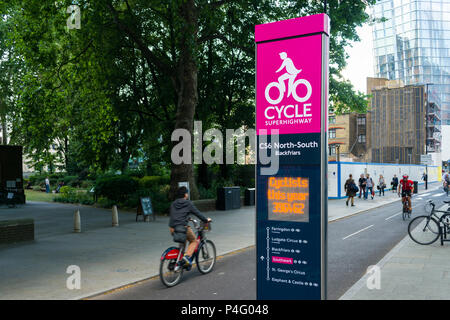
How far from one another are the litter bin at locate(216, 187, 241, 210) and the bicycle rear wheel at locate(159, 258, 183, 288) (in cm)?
1350

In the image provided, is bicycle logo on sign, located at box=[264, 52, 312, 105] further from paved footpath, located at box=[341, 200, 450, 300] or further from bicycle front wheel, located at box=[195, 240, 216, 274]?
bicycle front wheel, located at box=[195, 240, 216, 274]

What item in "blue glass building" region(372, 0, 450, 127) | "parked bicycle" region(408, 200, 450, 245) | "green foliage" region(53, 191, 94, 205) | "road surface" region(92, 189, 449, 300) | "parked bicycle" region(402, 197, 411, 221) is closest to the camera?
"road surface" region(92, 189, 449, 300)

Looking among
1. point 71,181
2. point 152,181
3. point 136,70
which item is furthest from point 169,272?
point 71,181

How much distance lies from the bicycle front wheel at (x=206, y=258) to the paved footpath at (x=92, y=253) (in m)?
1.02

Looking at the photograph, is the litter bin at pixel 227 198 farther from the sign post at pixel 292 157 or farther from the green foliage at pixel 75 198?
the sign post at pixel 292 157

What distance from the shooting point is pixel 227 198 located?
21.2 meters

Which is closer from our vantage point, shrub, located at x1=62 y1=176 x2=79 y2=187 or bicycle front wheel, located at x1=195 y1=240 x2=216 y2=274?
bicycle front wheel, located at x1=195 y1=240 x2=216 y2=274

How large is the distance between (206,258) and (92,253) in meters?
3.57

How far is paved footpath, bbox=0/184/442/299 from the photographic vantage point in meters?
7.31

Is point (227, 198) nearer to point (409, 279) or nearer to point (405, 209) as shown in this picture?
point (405, 209)

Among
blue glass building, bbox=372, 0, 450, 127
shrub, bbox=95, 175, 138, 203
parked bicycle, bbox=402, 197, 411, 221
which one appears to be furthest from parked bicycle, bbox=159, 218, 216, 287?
blue glass building, bbox=372, 0, 450, 127
